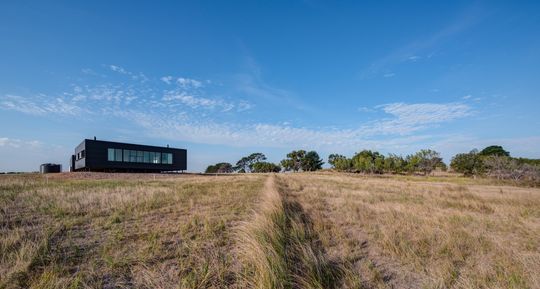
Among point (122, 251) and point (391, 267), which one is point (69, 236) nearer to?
point (122, 251)

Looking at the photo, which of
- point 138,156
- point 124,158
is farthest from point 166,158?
point 124,158

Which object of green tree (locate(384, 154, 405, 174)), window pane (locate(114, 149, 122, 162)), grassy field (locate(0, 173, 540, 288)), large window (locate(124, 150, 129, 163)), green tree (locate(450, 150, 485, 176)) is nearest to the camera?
grassy field (locate(0, 173, 540, 288))

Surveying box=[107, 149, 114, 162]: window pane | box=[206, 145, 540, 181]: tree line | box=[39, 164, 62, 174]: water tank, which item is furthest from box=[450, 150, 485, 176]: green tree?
box=[39, 164, 62, 174]: water tank

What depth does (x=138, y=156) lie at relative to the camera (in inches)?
1831

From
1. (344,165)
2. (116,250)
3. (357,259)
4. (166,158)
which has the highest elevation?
(166,158)

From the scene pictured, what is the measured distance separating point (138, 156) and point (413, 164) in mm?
64524

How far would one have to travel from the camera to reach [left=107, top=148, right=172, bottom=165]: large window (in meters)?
42.9

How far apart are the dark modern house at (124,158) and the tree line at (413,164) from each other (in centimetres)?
5548

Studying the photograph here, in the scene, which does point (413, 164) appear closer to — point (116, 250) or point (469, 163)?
point (469, 163)

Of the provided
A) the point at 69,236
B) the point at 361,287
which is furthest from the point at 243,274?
the point at 69,236

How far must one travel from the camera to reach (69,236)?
220 inches

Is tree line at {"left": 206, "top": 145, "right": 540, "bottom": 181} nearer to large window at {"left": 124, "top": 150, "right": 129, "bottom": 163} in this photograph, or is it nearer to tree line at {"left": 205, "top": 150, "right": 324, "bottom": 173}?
tree line at {"left": 205, "top": 150, "right": 324, "bottom": 173}

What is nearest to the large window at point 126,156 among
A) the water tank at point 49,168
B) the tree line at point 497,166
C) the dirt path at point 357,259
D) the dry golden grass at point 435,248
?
the water tank at point 49,168

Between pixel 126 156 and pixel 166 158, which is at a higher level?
pixel 126 156
